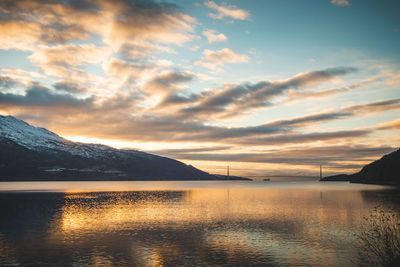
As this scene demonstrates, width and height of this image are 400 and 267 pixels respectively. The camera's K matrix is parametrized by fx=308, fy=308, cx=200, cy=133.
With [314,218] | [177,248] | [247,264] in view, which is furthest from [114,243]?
[314,218]

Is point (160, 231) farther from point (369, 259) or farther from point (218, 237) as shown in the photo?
point (369, 259)

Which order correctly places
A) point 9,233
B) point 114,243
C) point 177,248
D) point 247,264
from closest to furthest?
point 247,264 → point 177,248 → point 114,243 → point 9,233

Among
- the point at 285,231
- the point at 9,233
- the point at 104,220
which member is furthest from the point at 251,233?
the point at 9,233

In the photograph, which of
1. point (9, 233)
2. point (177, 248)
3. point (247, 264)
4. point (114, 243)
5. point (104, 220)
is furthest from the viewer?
point (104, 220)

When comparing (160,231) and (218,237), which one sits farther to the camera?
(160,231)

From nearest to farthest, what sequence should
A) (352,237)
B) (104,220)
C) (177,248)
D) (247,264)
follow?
(247,264) < (177,248) < (352,237) < (104,220)

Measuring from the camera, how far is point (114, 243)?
42.9 metres

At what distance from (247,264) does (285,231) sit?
2187cm

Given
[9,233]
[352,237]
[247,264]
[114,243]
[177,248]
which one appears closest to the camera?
[247,264]

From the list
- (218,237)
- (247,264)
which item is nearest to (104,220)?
(218,237)

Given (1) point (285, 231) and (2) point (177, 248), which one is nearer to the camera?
(2) point (177, 248)

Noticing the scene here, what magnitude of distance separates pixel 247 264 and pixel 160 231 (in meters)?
23.7

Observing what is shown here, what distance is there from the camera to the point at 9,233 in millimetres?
50062

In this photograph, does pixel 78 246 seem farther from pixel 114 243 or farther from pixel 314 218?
pixel 314 218
